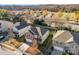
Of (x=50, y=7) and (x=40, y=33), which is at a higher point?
(x=50, y=7)

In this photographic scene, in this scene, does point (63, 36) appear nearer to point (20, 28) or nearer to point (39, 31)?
point (39, 31)

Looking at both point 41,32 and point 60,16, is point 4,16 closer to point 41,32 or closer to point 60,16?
point 41,32

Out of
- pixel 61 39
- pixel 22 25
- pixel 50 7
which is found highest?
pixel 50 7

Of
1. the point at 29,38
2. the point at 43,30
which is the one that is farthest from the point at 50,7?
the point at 29,38

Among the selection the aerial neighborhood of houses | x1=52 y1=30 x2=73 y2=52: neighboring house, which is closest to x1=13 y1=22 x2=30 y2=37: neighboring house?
the aerial neighborhood of houses

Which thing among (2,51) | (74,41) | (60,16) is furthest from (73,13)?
(2,51)
